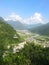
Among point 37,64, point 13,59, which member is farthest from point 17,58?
point 37,64

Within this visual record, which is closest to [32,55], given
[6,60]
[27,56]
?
[27,56]

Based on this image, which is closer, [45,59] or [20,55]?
[45,59]

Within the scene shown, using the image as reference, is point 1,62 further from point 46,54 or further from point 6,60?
point 46,54

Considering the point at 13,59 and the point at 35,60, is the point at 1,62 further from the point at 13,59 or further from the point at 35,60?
the point at 35,60

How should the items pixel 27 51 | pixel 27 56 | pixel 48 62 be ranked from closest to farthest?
1. pixel 48 62
2. pixel 27 56
3. pixel 27 51

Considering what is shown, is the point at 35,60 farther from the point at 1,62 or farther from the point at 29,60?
the point at 1,62

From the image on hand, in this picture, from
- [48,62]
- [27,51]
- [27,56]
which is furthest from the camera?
[27,51]

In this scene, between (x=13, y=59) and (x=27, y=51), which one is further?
(x=27, y=51)
